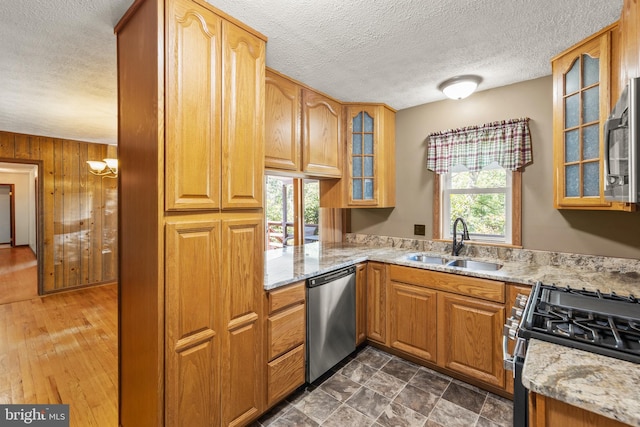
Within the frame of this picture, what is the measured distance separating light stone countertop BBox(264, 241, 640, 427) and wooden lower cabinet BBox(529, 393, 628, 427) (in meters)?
0.06

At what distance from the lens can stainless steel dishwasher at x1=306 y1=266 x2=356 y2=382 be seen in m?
2.14

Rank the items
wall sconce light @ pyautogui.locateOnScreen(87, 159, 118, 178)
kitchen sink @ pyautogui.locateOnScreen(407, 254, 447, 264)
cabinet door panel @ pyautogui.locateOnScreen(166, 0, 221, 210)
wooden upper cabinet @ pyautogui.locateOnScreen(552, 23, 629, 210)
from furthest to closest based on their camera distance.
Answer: wall sconce light @ pyautogui.locateOnScreen(87, 159, 118, 178)
kitchen sink @ pyautogui.locateOnScreen(407, 254, 447, 264)
wooden upper cabinet @ pyautogui.locateOnScreen(552, 23, 629, 210)
cabinet door panel @ pyautogui.locateOnScreen(166, 0, 221, 210)

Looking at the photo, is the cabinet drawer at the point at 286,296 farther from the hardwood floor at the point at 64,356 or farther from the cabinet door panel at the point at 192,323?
the hardwood floor at the point at 64,356

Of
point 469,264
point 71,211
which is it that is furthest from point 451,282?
point 71,211

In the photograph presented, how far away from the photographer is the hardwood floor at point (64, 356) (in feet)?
6.77

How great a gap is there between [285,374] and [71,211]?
4645 mm

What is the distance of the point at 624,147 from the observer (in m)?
1.01

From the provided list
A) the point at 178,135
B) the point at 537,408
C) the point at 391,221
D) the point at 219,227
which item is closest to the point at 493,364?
the point at 537,408

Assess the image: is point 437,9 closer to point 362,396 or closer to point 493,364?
point 493,364

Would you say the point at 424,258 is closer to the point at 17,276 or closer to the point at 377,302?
the point at 377,302

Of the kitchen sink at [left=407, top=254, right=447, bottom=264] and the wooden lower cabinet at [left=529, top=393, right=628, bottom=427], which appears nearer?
the wooden lower cabinet at [left=529, top=393, right=628, bottom=427]

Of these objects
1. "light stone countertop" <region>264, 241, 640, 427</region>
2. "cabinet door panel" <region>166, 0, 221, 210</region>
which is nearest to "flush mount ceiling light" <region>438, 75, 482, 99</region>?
"light stone countertop" <region>264, 241, 640, 427</region>

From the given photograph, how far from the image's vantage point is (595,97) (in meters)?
1.84

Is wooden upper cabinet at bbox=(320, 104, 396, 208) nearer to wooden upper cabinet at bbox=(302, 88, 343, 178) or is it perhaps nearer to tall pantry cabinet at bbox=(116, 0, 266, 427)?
wooden upper cabinet at bbox=(302, 88, 343, 178)
